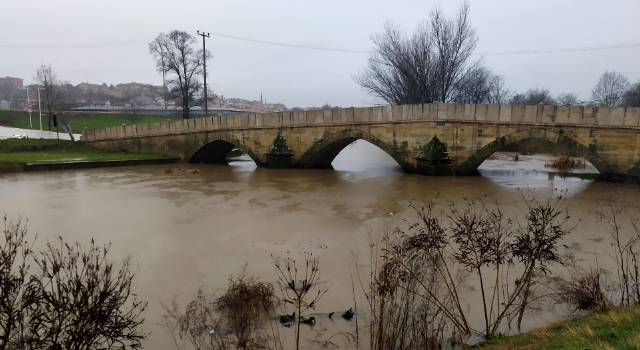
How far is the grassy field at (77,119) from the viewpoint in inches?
1326

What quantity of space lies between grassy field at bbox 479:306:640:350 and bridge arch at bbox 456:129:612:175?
986cm

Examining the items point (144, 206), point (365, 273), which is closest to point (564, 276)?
point (365, 273)

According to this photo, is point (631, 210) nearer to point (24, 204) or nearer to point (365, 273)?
point (365, 273)

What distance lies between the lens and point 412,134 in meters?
14.1

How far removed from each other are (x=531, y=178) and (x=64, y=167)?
56.4 ft

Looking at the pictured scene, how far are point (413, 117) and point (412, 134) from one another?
0.58 m

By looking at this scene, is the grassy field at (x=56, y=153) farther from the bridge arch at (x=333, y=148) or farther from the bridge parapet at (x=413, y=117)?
the bridge arch at (x=333, y=148)

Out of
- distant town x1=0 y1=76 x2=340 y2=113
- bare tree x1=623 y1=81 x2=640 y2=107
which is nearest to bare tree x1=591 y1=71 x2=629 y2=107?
bare tree x1=623 y1=81 x2=640 y2=107

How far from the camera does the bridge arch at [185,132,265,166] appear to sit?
17.7 meters

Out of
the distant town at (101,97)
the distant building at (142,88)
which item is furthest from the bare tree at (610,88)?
the distant building at (142,88)

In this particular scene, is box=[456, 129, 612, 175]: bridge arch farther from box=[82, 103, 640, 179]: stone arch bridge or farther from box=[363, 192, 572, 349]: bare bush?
box=[363, 192, 572, 349]: bare bush

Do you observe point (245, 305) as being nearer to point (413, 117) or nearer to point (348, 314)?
point (348, 314)

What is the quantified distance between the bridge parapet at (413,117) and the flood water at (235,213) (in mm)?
1938

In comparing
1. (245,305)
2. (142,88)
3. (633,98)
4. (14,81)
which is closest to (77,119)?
(245,305)
